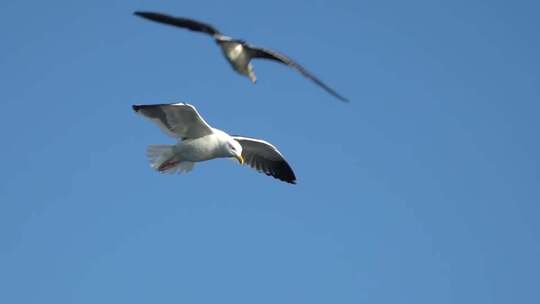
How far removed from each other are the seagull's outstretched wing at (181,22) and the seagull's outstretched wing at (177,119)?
3117mm

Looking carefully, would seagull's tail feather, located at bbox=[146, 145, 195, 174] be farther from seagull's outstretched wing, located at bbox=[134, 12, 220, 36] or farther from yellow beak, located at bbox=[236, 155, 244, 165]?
seagull's outstretched wing, located at bbox=[134, 12, 220, 36]

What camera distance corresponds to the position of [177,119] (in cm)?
1659

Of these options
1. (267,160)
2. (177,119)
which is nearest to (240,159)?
(177,119)

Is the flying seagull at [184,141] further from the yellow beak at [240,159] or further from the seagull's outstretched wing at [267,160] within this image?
the seagull's outstretched wing at [267,160]

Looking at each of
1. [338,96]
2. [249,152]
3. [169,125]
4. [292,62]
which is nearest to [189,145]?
[169,125]

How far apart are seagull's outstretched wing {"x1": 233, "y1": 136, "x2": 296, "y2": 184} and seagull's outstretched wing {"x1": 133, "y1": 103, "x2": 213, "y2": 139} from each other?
61.8 inches

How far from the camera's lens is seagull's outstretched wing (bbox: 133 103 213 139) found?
1633 centimetres

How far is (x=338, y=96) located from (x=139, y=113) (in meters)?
5.58

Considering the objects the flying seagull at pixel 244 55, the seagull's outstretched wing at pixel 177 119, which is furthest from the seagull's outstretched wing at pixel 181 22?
the seagull's outstretched wing at pixel 177 119

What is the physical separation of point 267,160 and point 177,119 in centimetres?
261

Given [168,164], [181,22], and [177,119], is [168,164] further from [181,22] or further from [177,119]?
[181,22]

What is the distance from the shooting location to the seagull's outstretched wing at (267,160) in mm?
18328

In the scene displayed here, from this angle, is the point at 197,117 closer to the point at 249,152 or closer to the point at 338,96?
the point at 249,152

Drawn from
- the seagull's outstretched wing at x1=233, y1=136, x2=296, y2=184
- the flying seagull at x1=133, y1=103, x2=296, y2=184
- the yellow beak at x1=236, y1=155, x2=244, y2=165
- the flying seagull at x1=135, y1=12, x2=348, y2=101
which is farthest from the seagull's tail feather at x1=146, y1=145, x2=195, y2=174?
the flying seagull at x1=135, y1=12, x2=348, y2=101
